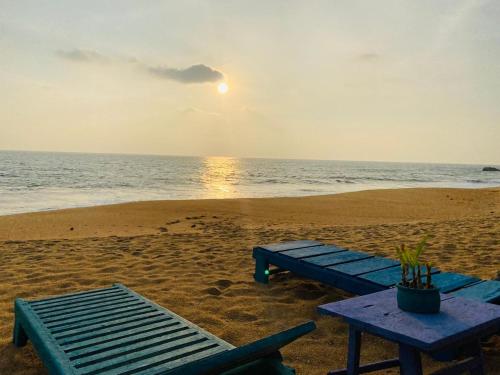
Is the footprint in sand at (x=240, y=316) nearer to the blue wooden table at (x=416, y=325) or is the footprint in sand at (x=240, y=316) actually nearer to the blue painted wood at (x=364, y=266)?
the blue painted wood at (x=364, y=266)

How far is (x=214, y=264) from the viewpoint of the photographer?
7070 millimetres

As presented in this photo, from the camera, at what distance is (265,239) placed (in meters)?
9.92

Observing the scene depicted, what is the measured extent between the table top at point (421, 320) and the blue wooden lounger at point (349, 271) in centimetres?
86

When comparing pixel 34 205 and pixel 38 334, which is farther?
pixel 34 205

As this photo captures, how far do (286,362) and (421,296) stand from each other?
163cm

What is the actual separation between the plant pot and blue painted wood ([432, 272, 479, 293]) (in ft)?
4.40

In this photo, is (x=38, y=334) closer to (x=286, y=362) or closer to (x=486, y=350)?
(x=286, y=362)

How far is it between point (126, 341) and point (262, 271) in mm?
3140

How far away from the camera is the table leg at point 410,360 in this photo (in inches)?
92.4

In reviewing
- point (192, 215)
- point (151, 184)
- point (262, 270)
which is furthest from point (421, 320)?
point (151, 184)

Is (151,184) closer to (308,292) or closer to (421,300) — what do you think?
(308,292)

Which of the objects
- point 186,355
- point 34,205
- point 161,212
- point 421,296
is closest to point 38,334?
point 186,355

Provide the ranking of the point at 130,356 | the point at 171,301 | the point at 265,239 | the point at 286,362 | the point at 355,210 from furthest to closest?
the point at 355,210, the point at 265,239, the point at 171,301, the point at 286,362, the point at 130,356

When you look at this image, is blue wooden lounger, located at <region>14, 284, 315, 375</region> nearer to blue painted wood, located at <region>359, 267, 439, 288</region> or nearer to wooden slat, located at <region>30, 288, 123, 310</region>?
wooden slat, located at <region>30, 288, 123, 310</region>
